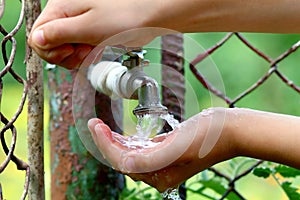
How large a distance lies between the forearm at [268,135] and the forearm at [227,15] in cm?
8

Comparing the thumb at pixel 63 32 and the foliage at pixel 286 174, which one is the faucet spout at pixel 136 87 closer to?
the thumb at pixel 63 32

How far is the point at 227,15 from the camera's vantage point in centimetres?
65

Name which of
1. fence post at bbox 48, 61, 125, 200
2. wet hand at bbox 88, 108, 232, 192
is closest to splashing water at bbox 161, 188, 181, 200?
wet hand at bbox 88, 108, 232, 192

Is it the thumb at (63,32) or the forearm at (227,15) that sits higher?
the forearm at (227,15)

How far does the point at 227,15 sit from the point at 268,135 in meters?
0.11

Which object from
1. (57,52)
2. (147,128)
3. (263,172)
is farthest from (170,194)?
(263,172)

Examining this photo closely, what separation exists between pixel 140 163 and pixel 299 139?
0.14m

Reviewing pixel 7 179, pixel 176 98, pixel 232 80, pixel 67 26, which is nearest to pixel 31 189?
pixel 67 26

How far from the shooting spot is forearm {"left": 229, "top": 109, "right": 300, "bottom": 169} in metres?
0.64

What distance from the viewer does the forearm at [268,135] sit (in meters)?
0.64

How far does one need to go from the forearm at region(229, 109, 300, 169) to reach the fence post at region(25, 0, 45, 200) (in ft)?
0.60

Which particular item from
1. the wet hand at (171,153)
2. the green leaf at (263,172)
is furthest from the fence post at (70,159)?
the wet hand at (171,153)

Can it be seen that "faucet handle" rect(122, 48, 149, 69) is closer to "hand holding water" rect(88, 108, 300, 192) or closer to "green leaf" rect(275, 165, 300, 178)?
"hand holding water" rect(88, 108, 300, 192)

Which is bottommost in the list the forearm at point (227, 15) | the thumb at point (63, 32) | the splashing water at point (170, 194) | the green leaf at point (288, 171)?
the splashing water at point (170, 194)
